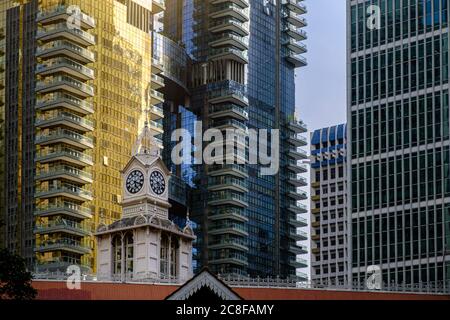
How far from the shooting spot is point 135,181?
495ft

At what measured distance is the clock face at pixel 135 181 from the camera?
494ft

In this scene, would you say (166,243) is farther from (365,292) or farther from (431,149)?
(431,149)

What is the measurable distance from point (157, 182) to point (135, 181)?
8.81 feet

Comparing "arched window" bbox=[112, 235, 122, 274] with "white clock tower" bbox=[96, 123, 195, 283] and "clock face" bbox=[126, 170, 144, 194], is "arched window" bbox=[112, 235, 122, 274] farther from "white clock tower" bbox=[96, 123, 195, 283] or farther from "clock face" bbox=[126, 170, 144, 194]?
"clock face" bbox=[126, 170, 144, 194]

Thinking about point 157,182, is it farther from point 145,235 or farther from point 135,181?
point 145,235

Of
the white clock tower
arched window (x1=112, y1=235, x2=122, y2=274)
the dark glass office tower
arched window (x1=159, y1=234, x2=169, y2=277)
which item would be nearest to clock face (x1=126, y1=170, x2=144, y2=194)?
the white clock tower

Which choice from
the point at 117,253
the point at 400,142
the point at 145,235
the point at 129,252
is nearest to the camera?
the point at 145,235

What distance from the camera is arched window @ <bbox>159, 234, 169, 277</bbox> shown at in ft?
476

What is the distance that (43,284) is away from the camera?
124812 millimetres

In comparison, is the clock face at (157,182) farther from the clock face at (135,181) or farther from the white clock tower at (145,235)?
the clock face at (135,181)

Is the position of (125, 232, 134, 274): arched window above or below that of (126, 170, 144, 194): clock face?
below

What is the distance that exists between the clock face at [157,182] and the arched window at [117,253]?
720 cm

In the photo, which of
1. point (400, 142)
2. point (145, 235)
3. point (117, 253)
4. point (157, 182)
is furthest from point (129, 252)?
point (400, 142)
